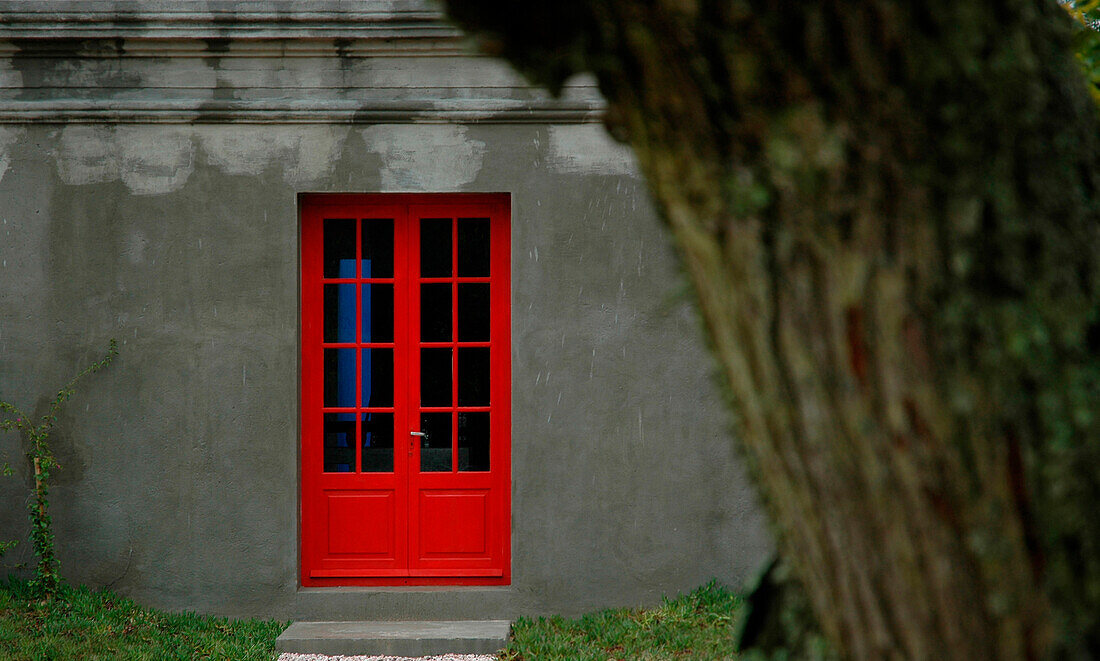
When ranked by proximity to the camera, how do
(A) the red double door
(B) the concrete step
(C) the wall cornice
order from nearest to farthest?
(B) the concrete step
(C) the wall cornice
(A) the red double door

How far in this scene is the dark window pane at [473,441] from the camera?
280 inches

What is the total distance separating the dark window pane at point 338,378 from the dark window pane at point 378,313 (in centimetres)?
22

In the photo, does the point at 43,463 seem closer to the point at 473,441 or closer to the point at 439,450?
the point at 439,450

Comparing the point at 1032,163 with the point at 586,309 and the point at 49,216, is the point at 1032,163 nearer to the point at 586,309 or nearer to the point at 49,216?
the point at 586,309

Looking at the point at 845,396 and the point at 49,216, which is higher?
the point at 49,216

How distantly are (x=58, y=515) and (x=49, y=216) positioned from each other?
2.14 m

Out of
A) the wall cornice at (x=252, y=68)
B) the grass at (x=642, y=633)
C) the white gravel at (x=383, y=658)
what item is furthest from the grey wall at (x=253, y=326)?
the white gravel at (x=383, y=658)

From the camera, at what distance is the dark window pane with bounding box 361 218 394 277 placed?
7.05 meters

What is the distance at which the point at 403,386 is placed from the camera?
7.07 metres

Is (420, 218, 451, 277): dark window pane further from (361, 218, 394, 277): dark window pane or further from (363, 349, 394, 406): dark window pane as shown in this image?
(363, 349, 394, 406): dark window pane

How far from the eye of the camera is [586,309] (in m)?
6.88

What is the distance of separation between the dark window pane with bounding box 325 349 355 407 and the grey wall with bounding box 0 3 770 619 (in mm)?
350

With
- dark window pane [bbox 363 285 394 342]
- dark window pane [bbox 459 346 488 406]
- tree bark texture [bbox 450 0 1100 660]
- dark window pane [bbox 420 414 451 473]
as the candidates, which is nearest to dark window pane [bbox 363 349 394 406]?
dark window pane [bbox 363 285 394 342]

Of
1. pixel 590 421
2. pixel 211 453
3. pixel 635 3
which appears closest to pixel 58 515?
pixel 211 453
